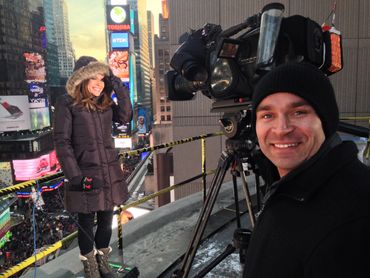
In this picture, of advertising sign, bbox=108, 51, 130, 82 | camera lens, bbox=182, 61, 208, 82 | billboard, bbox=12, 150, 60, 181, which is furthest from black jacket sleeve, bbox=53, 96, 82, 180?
advertising sign, bbox=108, 51, 130, 82

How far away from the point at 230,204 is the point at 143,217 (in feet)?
4.41

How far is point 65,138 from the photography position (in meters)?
2.32

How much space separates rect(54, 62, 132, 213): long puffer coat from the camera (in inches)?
91.2

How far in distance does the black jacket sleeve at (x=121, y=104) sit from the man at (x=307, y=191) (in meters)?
1.77

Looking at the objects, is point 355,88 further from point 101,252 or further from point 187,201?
point 101,252

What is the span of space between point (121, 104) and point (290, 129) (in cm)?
192

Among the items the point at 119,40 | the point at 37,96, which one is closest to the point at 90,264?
the point at 37,96

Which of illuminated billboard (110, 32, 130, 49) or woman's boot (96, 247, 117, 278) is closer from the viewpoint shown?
woman's boot (96, 247, 117, 278)

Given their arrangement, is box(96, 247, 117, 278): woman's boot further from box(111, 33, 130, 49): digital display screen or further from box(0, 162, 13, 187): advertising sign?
box(111, 33, 130, 49): digital display screen

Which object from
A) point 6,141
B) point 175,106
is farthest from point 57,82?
point 175,106

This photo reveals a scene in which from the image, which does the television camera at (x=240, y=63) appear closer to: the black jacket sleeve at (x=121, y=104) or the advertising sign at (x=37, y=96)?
the black jacket sleeve at (x=121, y=104)

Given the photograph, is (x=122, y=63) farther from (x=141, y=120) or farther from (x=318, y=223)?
(x=318, y=223)

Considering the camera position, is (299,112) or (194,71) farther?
(194,71)

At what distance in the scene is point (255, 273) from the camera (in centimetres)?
85
